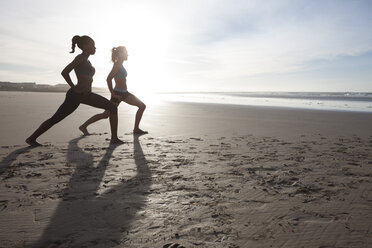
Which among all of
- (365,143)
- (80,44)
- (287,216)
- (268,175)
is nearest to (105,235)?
(287,216)

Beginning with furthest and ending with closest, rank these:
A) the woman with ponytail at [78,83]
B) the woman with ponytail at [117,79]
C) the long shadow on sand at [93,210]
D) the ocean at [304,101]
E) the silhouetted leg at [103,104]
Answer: the ocean at [304,101]
the woman with ponytail at [117,79]
the silhouetted leg at [103,104]
the woman with ponytail at [78,83]
the long shadow on sand at [93,210]

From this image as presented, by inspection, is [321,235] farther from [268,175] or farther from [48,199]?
[48,199]

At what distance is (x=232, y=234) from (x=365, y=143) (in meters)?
5.42

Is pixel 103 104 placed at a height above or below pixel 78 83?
below

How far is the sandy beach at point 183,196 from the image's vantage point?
210 cm

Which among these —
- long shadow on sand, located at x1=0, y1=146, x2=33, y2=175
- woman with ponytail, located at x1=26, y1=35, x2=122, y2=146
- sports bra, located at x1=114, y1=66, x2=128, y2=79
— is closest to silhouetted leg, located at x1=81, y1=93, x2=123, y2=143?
woman with ponytail, located at x1=26, y1=35, x2=122, y2=146

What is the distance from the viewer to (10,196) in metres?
2.76

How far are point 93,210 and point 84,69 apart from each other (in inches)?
136

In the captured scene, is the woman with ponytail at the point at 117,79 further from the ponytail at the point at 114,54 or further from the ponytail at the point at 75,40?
the ponytail at the point at 75,40

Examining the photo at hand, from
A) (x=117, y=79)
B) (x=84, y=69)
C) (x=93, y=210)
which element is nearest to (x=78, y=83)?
(x=84, y=69)

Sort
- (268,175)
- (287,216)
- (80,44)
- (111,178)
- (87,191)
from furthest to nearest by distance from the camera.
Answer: (80,44)
(268,175)
(111,178)
(87,191)
(287,216)

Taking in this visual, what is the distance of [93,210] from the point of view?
248 centimetres

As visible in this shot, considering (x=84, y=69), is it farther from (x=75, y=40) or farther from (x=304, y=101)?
(x=304, y=101)

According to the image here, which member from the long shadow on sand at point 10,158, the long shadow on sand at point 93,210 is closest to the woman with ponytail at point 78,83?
the long shadow on sand at point 10,158
